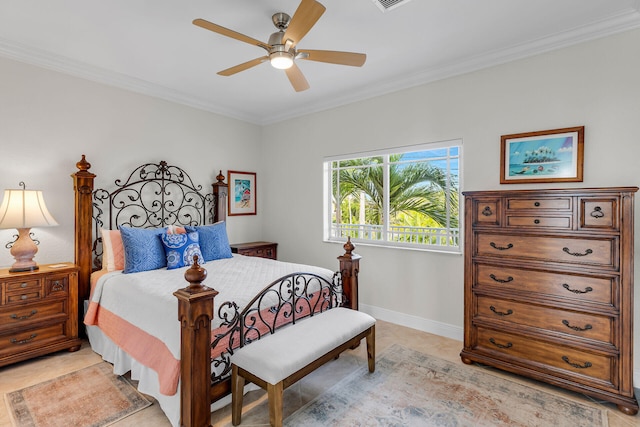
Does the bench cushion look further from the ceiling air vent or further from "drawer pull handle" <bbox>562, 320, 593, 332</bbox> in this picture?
the ceiling air vent

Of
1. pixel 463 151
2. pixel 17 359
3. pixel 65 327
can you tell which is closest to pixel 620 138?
pixel 463 151

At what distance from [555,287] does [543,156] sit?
111cm

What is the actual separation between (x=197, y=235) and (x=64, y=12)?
2.11 metres

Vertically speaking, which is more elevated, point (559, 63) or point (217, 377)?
point (559, 63)

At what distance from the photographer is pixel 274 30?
8.54ft

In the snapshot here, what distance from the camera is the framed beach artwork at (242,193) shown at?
4.71 meters

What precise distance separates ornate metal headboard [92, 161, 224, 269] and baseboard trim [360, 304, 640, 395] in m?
2.46

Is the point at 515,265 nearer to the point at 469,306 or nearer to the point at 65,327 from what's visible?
the point at 469,306

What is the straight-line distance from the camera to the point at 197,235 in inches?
137

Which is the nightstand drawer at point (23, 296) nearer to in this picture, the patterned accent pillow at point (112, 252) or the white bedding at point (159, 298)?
the white bedding at point (159, 298)

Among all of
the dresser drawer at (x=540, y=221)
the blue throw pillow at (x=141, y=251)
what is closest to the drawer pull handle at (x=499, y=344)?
the dresser drawer at (x=540, y=221)

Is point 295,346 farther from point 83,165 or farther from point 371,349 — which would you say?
point 83,165

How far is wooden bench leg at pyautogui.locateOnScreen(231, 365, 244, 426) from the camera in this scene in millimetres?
1963

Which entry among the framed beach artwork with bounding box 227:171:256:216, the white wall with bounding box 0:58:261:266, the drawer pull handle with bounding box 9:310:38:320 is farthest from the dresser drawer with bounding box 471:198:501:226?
the drawer pull handle with bounding box 9:310:38:320
